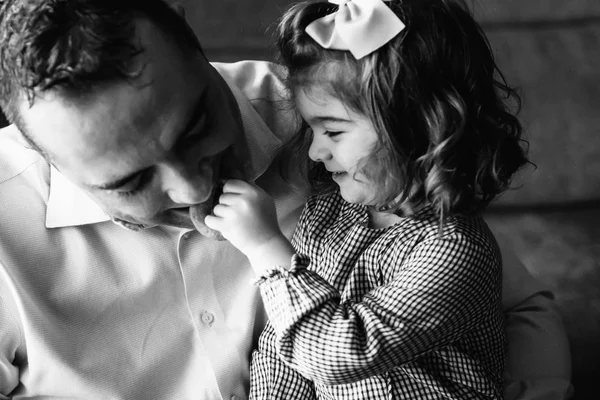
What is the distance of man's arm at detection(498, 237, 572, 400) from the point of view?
117 cm

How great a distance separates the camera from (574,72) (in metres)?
1.74

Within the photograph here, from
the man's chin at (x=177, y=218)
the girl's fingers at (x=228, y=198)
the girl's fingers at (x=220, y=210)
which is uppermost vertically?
the girl's fingers at (x=228, y=198)

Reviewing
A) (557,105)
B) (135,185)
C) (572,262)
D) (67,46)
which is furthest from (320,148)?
(557,105)

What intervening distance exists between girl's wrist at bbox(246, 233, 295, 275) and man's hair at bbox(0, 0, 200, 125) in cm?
27

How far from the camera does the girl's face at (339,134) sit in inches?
39.6

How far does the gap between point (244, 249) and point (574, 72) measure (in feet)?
3.56

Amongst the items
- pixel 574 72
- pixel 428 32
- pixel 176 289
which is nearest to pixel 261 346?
pixel 176 289

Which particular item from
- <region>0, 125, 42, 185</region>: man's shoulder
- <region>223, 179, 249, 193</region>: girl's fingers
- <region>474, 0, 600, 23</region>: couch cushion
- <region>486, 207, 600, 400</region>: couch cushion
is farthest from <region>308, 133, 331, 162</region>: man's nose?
<region>474, 0, 600, 23</region>: couch cushion

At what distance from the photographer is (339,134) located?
40.3 inches

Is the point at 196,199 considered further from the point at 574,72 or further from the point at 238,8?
the point at 574,72

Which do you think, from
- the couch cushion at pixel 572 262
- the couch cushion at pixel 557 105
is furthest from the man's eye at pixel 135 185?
the couch cushion at pixel 557 105

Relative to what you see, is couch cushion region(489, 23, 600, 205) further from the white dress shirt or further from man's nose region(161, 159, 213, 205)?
man's nose region(161, 159, 213, 205)

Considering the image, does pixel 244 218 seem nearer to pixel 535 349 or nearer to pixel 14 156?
pixel 14 156

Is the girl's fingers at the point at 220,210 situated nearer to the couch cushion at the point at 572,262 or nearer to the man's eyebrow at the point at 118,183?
the man's eyebrow at the point at 118,183
